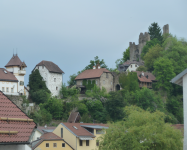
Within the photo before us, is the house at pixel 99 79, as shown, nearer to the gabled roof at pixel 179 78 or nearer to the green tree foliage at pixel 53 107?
the green tree foliage at pixel 53 107

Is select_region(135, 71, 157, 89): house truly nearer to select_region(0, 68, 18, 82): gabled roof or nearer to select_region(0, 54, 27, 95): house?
select_region(0, 54, 27, 95): house

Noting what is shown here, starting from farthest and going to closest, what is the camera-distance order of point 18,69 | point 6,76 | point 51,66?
point 51,66, point 18,69, point 6,76

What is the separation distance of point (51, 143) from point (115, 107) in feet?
68.9

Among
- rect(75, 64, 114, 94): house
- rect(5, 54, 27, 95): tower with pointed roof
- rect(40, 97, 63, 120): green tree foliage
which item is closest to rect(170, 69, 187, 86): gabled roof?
rect(40, 97, 63, 120): green tree foliage

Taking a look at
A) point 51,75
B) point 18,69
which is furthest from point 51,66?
point 18,69

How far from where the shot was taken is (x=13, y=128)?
9766 mm

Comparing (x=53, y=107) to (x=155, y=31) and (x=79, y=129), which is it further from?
(x=155, y=31)

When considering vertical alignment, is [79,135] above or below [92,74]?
below

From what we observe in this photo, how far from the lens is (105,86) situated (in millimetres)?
82875

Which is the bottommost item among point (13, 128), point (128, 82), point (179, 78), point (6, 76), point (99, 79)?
point (13, 128)

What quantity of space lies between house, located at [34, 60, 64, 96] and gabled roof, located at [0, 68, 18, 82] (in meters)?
8.26

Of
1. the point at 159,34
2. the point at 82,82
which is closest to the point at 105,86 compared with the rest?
the point at 82,82

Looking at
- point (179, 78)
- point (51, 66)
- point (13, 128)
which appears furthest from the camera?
point (51, 66)

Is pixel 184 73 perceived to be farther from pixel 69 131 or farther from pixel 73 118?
pixel 73 118
